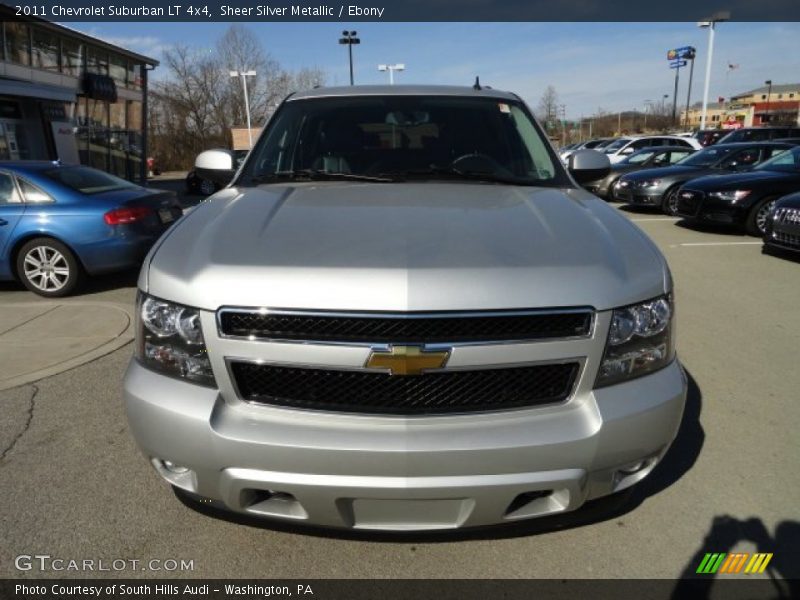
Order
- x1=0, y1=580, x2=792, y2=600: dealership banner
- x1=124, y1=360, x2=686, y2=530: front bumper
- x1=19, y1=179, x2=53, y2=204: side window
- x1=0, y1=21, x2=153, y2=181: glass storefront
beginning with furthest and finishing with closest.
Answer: x1=0, y1=21, x2=153, y2=181: glass storefront < x1=19, y1=179, x2=53, y2=204: side window < x1=0, y1=580, x2=792, y2=600: dealership banner < x1=124, y1=360, x2=686, y2=530: front bumper

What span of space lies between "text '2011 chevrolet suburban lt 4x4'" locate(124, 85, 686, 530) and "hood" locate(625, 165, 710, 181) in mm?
11570

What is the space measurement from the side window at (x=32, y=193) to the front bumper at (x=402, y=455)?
5.60 meters

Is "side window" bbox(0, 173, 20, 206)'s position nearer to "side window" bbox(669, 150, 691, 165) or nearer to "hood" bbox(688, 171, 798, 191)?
"hood" bbox(688, 171, 798, 191)

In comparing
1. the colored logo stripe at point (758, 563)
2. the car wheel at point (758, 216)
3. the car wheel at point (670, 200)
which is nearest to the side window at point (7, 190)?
the colored logo stripe at point (758, 563)

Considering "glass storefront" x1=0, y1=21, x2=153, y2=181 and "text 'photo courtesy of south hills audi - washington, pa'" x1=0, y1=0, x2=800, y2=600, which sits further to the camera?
"glass storefront" x1=0, y1=21, x2=153, y2=181

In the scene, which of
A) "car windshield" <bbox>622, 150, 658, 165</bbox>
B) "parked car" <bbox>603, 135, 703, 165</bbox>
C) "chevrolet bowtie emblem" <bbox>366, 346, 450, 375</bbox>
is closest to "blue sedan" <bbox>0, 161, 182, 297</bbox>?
"chevrolet bowtie emblem" <bbox>366, 346, 450, 375</bbox>

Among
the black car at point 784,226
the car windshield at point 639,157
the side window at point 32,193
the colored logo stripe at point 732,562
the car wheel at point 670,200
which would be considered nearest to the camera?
the colored logo stripe at point 732,562

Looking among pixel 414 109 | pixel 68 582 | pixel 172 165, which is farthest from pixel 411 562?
pixel 172 165

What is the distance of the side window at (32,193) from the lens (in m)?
6.35

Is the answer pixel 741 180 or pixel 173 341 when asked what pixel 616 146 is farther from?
pixel 173 341

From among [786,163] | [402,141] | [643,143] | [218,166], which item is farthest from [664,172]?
[218,166]

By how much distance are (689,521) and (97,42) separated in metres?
31.2

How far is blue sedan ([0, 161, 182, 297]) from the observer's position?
6.23m

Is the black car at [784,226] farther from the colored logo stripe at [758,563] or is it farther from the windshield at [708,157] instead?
the colored logo stripe at [758,563]
